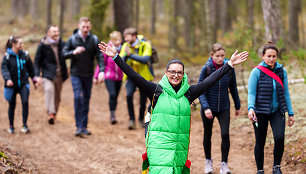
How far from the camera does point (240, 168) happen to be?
22.9ft

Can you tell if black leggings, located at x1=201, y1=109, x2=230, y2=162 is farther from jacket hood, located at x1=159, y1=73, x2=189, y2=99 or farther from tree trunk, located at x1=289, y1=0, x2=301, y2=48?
tree trunk, located at x1=289, y1=0, x2=301, y2=48

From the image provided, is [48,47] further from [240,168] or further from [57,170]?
[240,168]

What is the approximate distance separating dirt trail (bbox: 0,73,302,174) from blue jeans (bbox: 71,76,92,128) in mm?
449

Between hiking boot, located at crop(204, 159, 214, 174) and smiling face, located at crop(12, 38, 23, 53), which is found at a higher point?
smiling face, located at crop(12, 38, 23, 53)

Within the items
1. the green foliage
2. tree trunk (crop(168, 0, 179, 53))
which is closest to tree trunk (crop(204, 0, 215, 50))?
tree trunk (crop(168, 0, 179, 53))

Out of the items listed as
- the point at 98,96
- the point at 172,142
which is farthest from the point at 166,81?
→ the point at 98,96

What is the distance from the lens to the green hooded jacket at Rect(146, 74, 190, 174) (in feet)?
15.1

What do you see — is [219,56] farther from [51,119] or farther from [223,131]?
[51,119]

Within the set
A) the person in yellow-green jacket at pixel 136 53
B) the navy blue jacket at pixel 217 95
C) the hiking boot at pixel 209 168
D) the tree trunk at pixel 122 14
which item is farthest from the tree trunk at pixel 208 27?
the hiking boot at pixel 209 168

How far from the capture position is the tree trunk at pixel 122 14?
15820mm

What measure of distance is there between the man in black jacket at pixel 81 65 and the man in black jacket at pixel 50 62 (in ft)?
2.94

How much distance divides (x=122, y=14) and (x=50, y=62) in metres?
6.22

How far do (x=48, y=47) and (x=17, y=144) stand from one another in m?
2.80

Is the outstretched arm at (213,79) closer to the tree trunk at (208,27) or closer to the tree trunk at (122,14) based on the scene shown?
the tree trunk at (122,14)
